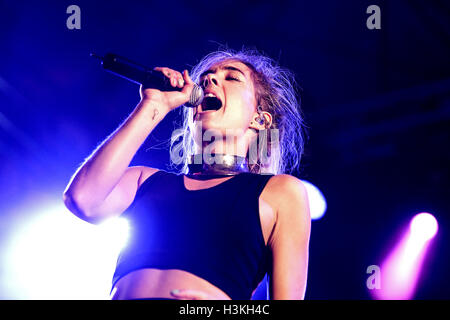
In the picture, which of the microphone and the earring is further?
the earring

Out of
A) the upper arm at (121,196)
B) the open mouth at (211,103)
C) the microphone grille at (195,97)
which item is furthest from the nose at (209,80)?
the upper arm at (121,196)

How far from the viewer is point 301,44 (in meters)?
3.30

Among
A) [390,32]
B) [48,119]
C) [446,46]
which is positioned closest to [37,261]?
[48,119]

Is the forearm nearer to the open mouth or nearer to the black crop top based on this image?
the black crop top

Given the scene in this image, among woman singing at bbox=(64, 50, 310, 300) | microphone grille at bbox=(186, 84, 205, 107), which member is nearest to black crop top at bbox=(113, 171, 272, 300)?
woman singing at bbox=(64, 50, 310, 300)

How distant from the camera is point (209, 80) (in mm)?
1676

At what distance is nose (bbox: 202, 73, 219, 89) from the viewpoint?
A: 65.4 inches

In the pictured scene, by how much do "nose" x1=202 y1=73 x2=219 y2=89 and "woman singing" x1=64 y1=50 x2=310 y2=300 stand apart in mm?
83

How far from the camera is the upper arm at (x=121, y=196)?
4.26 feet

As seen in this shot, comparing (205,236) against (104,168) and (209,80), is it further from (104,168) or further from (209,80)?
(209,80)

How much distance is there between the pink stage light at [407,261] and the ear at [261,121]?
237cm

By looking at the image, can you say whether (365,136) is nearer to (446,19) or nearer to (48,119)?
(446,19)

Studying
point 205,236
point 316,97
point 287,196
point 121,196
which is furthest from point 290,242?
point 316,97

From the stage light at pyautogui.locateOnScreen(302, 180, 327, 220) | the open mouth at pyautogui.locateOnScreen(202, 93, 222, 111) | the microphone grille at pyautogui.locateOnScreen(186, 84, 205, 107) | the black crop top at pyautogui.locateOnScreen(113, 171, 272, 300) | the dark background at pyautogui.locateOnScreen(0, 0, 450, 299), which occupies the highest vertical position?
the dark background at pyautogui.locateOnScreen(0, 0, 450, 299)
